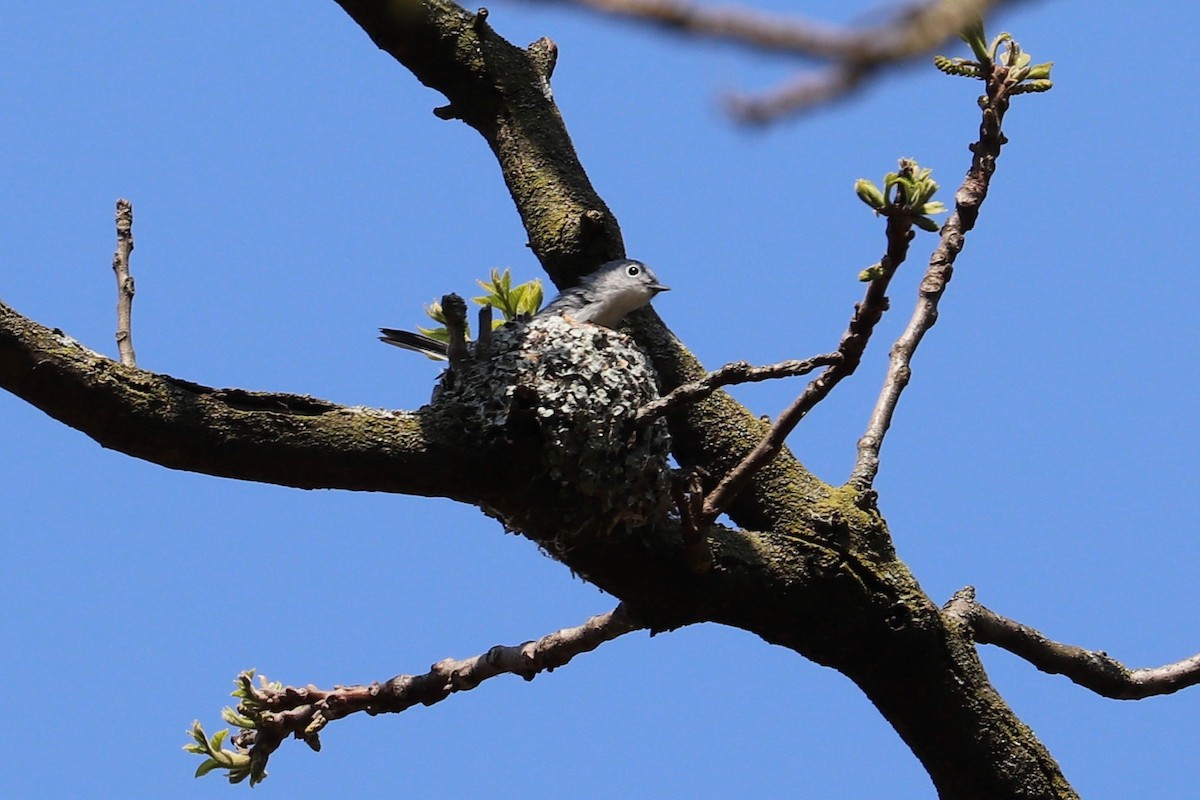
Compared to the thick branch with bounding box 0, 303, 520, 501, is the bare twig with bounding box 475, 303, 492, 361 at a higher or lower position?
higher

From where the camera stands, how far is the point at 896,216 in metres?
2.51

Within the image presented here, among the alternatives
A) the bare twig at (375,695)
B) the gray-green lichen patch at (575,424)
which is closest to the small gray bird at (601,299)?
the gray-green lichen patch at (575,424)

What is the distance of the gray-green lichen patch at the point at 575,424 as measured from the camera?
10.2ft

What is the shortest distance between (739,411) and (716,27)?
351 centimetres

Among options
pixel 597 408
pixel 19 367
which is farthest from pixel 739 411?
pixel 19 367

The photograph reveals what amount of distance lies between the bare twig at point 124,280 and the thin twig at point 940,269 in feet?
7.27

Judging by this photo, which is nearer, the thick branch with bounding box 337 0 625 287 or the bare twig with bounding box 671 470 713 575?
the bare twig with bounding box 671 470 713 575

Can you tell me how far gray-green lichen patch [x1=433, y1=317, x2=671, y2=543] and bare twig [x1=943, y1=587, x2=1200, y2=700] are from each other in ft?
4.16

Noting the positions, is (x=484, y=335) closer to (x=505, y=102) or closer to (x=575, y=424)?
(x=575, y=424)

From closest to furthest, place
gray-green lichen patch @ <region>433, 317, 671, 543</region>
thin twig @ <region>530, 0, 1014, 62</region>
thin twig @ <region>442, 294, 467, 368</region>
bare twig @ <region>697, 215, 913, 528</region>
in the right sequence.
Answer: thin twig @ <region>530, 0, 1014, 62</region>
bare twig @ <region>697, 215, 913, 528</region>
gray-green lichen patch @ <region>433, 317, 671, 543</region>
thin twig @ <region>442, 294, 467, 368</region>

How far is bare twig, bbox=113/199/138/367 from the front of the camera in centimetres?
313

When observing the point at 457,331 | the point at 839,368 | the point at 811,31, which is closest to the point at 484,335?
the point at 457,331

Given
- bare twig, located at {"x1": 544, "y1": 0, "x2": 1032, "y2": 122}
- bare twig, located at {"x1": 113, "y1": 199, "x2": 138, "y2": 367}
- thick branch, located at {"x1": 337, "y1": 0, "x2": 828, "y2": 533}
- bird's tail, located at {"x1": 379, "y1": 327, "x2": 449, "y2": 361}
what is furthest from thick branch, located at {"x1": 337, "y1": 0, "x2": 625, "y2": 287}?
bare twig, located at {"x1": 544, "y1": 0, "x2": 1032, "y2": 122}

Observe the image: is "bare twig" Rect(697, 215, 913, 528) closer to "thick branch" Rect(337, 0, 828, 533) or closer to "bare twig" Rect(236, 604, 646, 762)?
"thick branch" Rect(337, 0, 828, 533)
